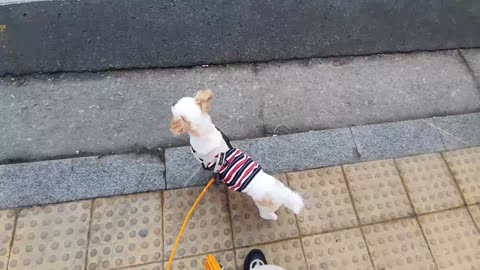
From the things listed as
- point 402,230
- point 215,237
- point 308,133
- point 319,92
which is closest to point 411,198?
point 402,230

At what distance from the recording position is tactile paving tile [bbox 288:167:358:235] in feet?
9.50

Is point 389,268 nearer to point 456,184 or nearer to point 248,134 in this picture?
point 456,184

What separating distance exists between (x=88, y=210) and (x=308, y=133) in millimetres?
1851

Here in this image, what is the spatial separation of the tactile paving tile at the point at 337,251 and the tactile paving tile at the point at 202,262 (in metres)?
0.55

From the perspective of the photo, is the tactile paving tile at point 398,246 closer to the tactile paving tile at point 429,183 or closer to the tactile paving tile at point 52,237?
the tactile paving tile at point 429,183

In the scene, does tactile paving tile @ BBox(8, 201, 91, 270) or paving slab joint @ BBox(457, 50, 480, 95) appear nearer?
tactile paving tile @ BBox(8, 201, 91, 270)

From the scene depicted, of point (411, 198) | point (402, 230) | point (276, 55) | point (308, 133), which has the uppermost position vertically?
point (276, 55)

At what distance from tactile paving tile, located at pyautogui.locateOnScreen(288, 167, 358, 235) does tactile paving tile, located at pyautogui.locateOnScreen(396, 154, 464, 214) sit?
0.56 metres

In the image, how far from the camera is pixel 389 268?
9.22 feet

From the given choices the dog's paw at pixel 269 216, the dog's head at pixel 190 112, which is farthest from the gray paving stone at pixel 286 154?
the dog's head at pixel 190 112

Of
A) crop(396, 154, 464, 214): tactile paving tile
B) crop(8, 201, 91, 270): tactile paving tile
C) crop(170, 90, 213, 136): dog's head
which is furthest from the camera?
crop(396, 154, 464, 214): tactile paving tile

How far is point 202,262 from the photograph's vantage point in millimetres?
2672

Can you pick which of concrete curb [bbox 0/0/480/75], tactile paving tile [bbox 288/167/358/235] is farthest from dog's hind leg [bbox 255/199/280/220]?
concrete curb [bbox 0/0/480/75]

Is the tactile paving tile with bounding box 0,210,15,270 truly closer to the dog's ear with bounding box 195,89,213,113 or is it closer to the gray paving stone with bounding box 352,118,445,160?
the dog's ear with bounding box 195,89,213,113
